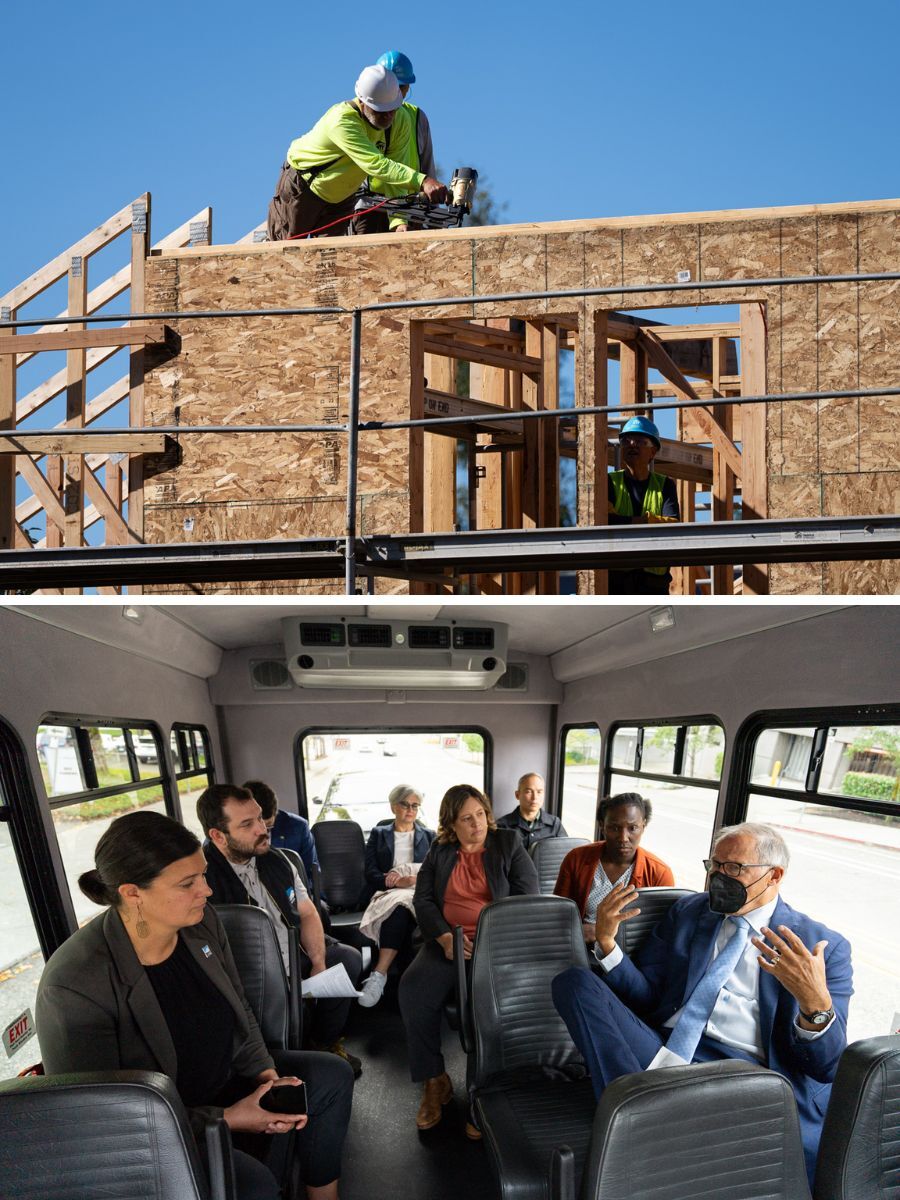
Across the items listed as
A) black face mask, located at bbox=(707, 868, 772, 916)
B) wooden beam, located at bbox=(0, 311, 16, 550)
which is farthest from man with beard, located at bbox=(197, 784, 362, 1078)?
wooden beam, located at bbox=(0, 311, 16, 550)

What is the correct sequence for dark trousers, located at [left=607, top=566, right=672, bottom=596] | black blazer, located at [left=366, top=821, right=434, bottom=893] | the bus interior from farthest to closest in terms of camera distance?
dark trousers, located at [left=607, top=566, right=672, bottom=596], black blazer, located at [left=366, top=821, right=434, bottom=893], the bus interior

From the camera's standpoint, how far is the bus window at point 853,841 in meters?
3.70

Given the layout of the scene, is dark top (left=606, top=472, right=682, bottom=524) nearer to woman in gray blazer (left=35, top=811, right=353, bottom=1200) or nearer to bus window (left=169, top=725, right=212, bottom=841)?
bus window (left=169, top=725, right=212, bottom=841)

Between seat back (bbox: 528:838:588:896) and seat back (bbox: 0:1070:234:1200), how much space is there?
388 centimetres

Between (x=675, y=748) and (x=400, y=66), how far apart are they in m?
5.98

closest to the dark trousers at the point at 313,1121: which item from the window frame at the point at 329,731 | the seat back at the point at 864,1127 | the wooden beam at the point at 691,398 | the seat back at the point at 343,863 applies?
the seat back at the point at 864,1127

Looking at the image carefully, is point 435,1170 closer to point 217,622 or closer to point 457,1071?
point 457,1071

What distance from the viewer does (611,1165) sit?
224 cm

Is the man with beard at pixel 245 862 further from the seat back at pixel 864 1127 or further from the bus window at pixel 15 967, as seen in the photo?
the seat back at pixel 864 1127

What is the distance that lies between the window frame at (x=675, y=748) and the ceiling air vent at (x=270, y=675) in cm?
181

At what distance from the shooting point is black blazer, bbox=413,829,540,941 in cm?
492

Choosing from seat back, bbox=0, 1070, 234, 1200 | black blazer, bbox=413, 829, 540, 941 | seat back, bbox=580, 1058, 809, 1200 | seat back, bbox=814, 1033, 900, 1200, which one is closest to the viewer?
seat back, bbox=0, 1070, 234, 1200

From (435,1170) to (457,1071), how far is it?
52.5 inches

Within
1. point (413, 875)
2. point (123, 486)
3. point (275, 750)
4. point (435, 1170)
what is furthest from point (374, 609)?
point (123, 486)
